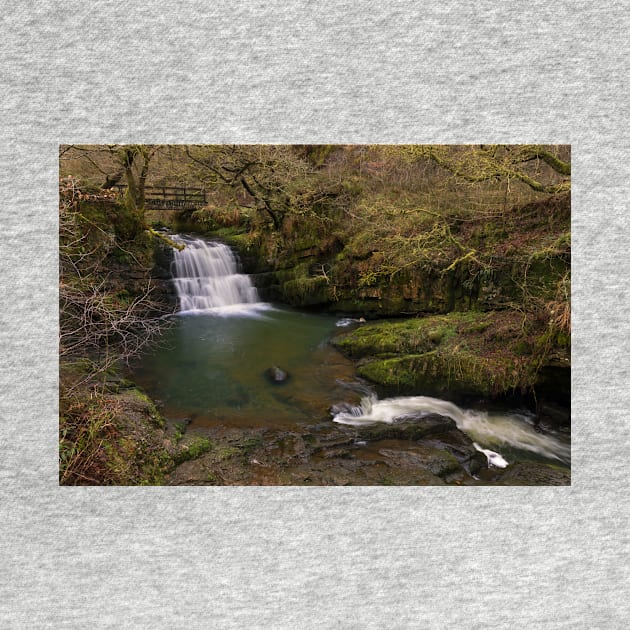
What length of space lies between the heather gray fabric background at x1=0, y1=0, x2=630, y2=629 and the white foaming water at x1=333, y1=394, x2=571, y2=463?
0.41 metres

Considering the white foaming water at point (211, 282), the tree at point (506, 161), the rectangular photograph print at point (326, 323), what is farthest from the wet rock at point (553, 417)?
the white foaming water at point (211, 282)

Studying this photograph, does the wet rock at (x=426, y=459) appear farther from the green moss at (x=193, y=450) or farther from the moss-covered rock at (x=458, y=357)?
the green moss at (x=193, y=450)

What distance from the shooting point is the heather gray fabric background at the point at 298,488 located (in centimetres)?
161

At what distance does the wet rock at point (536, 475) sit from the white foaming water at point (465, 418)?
0.12 meters

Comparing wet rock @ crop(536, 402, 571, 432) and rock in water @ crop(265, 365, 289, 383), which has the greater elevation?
rock in water @ crop(265, 365, 289, 383)

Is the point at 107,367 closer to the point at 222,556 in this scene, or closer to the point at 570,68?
the point at 222,556

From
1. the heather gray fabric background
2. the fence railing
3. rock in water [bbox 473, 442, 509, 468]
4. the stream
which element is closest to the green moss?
the stream

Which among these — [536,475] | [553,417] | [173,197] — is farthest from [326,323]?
[536,475]

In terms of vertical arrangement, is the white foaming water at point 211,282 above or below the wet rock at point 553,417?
above

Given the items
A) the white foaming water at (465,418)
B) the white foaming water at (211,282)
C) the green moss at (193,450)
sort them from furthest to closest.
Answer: the white foaming water at (211,282) → the white foaming water at (465,418) → the green moss at (193,450)

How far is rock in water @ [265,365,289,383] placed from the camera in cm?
277

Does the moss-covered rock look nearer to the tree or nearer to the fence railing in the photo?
the tree

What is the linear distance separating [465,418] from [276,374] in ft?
4.91

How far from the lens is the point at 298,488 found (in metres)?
1.76
